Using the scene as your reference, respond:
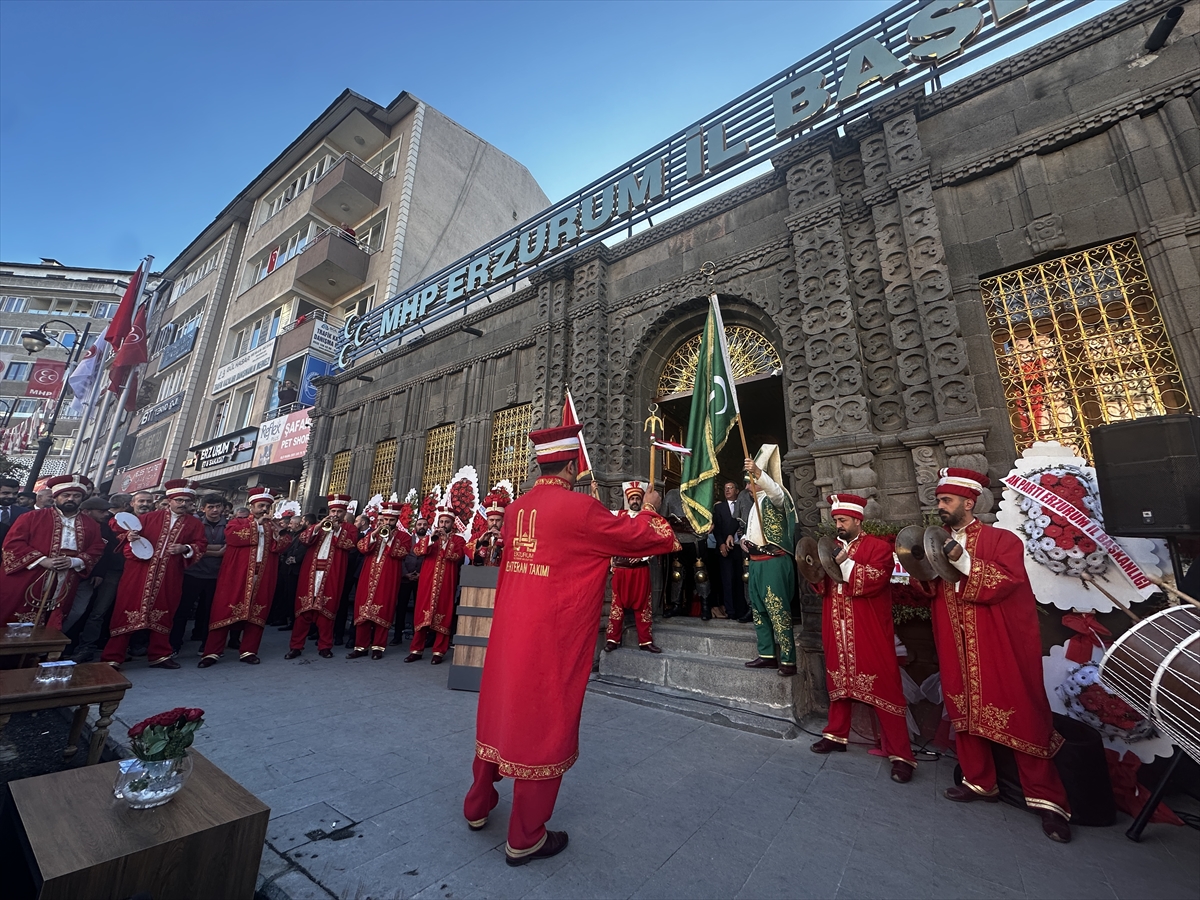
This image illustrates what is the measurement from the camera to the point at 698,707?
508cm

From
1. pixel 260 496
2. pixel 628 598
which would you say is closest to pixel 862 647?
pixel 628 598

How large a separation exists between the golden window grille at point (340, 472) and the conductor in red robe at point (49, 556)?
759 cm

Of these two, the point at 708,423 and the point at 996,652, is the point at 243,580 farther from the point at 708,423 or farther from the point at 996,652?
the point at 996,652

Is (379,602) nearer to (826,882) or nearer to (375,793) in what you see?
(375,793)

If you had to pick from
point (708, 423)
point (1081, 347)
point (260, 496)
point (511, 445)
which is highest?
point (511, 445)

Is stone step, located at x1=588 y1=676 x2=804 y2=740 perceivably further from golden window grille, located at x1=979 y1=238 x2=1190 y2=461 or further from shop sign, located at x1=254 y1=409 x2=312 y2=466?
shop sign, located at x1=254 y1=409 x2=312 y2=466

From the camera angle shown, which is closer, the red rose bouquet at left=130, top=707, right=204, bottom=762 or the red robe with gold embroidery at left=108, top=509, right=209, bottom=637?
the red rose bouquet at left=130, top=707, right=204, bottom=762

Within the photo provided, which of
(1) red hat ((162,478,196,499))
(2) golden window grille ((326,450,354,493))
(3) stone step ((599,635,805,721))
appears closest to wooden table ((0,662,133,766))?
(1) red hat ((162,478,196,499))

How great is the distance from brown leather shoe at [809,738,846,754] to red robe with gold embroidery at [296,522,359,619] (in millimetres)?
7137

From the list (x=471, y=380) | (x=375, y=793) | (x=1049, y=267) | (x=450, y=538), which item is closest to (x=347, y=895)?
(x=375, y=793)

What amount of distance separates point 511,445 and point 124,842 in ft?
29.1

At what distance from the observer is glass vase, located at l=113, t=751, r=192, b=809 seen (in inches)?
81.6

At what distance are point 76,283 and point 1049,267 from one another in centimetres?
6586

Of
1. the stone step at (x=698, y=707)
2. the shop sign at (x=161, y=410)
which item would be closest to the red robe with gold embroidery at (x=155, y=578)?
the stone step at (x=698, y=707)
